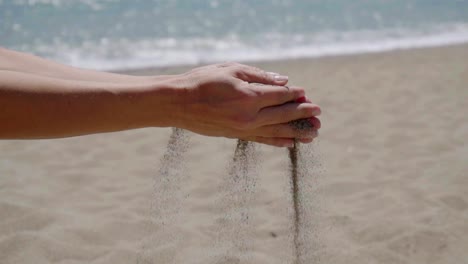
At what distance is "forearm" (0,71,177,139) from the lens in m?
1.67

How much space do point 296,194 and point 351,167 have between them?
1785 mm

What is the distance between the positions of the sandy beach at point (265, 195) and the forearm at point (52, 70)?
36.2 inches

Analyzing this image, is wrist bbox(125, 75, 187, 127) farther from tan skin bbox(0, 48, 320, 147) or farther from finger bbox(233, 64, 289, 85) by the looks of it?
finger bbox(233, 64, 289, 85)

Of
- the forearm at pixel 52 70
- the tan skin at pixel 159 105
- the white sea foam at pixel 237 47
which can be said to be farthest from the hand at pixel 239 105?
the white sea foam at pixel 237 47

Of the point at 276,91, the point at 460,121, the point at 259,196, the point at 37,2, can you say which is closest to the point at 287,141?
the point at 276,91

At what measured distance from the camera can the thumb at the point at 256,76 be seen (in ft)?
6.33

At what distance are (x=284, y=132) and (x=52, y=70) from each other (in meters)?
0.93

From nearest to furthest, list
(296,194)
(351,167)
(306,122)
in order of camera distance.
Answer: (306,122), (296,194), (351,167)

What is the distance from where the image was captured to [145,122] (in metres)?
1.84

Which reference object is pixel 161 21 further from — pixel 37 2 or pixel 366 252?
pixel 366 252

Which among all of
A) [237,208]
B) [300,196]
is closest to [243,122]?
[300,196]

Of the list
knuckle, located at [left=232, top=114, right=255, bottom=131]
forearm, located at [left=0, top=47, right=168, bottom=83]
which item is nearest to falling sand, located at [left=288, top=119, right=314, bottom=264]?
knuckle, located at [left=232, top=114, right=255, bottom=131]

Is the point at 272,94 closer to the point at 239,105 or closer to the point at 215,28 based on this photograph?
the point at 239,105

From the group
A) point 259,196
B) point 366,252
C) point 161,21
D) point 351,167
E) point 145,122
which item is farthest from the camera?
point 161,21
